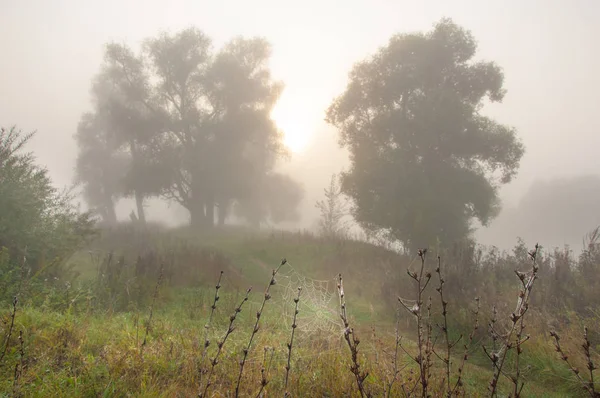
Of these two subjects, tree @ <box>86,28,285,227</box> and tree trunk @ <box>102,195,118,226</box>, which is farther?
tree trunk @ <box>102,195,118,226</box>

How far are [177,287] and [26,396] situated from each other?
8.13 metres

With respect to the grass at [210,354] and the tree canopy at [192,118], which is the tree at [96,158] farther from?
the grass at [210,354]

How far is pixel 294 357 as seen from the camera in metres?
5.05

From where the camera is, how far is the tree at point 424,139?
19.1m

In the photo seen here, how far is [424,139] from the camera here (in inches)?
765

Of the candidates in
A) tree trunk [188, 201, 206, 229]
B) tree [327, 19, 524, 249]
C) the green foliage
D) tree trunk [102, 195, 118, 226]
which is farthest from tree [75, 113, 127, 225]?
the green foliage

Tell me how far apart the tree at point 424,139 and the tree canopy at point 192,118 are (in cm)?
1025

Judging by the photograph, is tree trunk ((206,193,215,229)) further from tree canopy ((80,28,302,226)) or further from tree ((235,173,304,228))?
tree ((235,173,304,228))

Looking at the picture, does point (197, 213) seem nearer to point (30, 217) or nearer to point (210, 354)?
point (30, 217)

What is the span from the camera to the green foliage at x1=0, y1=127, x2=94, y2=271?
8430mm

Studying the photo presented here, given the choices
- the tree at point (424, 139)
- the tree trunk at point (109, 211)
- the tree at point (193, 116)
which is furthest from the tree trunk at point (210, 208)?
the tree trunk at point (109, 211)

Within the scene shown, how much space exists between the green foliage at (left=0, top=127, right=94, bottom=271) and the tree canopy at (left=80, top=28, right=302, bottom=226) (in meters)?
16.8

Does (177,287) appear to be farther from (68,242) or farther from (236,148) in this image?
(236,148)

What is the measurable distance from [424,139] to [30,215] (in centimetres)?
1742
